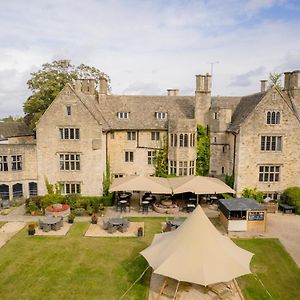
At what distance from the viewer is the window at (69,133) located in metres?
31.0

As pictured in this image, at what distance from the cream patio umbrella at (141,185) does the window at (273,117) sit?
39.5ft

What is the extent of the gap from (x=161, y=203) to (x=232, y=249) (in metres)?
14.9

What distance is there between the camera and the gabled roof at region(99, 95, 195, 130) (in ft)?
114

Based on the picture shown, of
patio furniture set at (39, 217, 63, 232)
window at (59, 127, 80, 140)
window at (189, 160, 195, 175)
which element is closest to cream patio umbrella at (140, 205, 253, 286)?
patio furniture set at (39, 217, 63, 232)

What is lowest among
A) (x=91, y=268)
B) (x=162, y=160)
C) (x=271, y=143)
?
(x=91, y=268)

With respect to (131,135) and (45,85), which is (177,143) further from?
(45,85)

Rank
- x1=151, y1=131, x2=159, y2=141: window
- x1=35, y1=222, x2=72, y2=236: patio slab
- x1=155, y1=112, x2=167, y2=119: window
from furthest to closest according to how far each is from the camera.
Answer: x1=155, y1=112, x2=167, y2=119: window → x1=151, y1=131, x2=159, y2=141: window → x1=35, y1=222, x2=72, y2=236: patio slab

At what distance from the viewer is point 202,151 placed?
34031 mm

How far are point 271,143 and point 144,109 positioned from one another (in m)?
14.6

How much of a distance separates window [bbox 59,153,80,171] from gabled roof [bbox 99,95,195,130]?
5.45 metres

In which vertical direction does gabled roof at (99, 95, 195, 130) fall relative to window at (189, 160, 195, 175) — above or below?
above

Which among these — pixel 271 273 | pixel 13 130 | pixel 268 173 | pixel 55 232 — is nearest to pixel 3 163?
pixel 55 232

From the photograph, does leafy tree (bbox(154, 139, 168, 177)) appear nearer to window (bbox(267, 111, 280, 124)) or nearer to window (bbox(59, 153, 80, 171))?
window (bbox(59, 153, 80, 171))

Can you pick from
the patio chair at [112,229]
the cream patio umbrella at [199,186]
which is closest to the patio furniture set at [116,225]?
the patio chair at [112,229]
